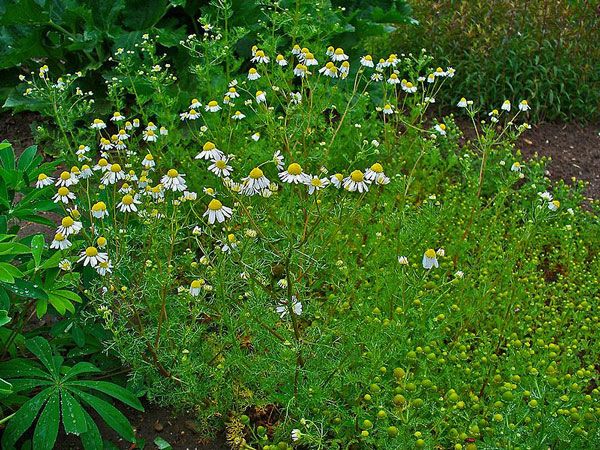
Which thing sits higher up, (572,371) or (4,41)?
(4,41)

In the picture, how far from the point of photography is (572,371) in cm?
289

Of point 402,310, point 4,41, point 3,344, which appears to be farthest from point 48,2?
point 402,310

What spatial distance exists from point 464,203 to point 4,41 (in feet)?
10.2

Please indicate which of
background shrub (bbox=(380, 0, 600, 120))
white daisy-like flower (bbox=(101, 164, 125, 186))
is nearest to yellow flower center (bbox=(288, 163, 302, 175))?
white daisy-like flower (bbox=(101, 164, 125, 186))

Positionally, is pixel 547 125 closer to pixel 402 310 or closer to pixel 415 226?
pixel 415 226

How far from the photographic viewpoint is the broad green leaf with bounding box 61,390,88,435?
6.91 feet

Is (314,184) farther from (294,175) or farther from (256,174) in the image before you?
(256,174)

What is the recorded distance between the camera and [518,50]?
15.9 ft

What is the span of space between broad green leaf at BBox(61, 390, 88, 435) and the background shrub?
140 inches

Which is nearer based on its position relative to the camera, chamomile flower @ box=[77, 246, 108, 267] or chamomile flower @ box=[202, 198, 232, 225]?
chamomile flower @ box=[202, 198, 232, 225]

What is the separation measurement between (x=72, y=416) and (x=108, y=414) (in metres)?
0.15

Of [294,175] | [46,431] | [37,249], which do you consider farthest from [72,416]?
[294,175]

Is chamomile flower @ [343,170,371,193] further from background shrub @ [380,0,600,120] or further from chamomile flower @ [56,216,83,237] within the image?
background shrub @ [380,0,600,120]

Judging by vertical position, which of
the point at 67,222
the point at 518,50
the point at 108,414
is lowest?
the point at 108,414
